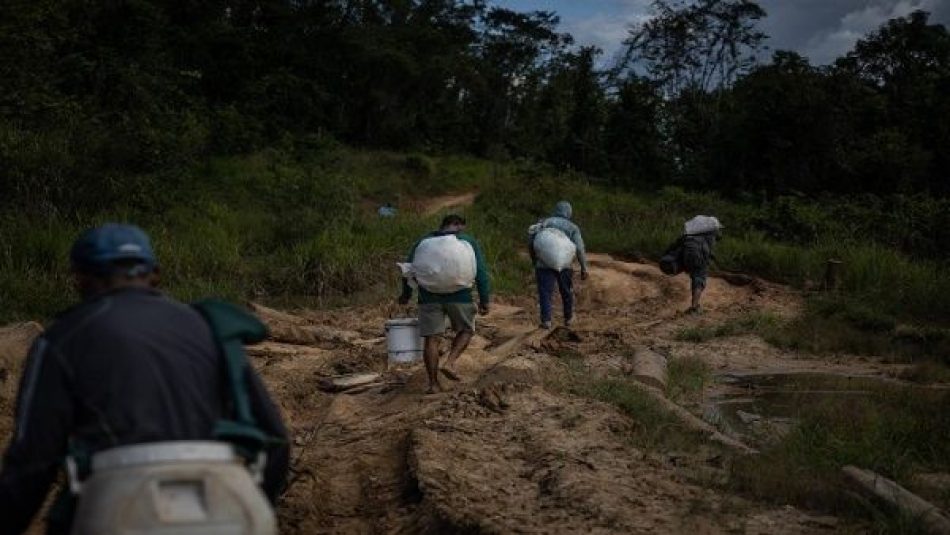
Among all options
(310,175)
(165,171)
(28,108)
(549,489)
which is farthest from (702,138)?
(549,489)

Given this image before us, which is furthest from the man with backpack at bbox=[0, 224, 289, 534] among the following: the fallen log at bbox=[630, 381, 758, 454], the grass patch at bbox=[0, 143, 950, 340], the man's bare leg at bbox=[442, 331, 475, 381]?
the grass patch at bbox=[0, 143, 950, 340]

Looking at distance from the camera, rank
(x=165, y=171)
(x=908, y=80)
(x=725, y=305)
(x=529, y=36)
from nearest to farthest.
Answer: (x=725, y=305) < (x=165, y=171) < (x=908, y=80) < (x=529, y=36)

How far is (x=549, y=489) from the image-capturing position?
5504mm

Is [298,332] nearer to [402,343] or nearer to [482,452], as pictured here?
[402,343]

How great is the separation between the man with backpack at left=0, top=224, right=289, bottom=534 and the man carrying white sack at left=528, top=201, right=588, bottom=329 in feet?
31.9

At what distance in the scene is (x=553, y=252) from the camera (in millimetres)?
12352

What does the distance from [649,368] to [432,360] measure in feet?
8.79

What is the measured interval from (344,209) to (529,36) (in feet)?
74.2

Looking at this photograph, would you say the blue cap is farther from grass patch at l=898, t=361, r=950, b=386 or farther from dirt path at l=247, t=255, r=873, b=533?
grass patch at l=898, t=361, r=950, b=386

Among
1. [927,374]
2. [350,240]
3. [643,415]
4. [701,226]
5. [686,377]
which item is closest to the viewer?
[643,415]

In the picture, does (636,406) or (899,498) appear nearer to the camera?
(899,498)

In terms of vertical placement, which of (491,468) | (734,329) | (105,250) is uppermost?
(105,250)

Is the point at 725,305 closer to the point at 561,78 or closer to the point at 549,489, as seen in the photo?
the point at 549,489

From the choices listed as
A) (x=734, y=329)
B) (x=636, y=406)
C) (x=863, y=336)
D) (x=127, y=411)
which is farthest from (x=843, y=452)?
(x=863, y=336)
